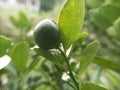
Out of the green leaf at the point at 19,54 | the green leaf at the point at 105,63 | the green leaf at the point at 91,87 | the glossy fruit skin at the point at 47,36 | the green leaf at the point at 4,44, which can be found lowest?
the green leaf at the point at 91,87

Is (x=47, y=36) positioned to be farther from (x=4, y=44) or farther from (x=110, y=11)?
(x=110, y=11)

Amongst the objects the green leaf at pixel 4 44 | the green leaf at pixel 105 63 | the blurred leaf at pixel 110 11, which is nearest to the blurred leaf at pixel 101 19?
the blurred leaf at pixel 110 11

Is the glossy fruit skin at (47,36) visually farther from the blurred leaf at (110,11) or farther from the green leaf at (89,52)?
the blurred leaf at (110,11)

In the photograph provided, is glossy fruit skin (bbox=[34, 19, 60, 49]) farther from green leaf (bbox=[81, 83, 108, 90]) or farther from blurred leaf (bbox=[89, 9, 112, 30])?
blurred leaf (bbox=[89, 9, 112, 30])

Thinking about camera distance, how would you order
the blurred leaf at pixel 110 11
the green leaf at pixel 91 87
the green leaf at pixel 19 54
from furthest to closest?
the blurred leaf at pixel 110 11 < the green leaf at pixel 19 54 < the green leaf at pixel 91 87

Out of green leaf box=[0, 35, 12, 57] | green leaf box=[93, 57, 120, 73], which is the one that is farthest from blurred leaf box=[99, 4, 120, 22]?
green leaf box=[0, 35, 12, 57]

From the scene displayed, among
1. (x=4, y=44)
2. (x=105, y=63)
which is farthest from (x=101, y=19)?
(x=4, y=44)
